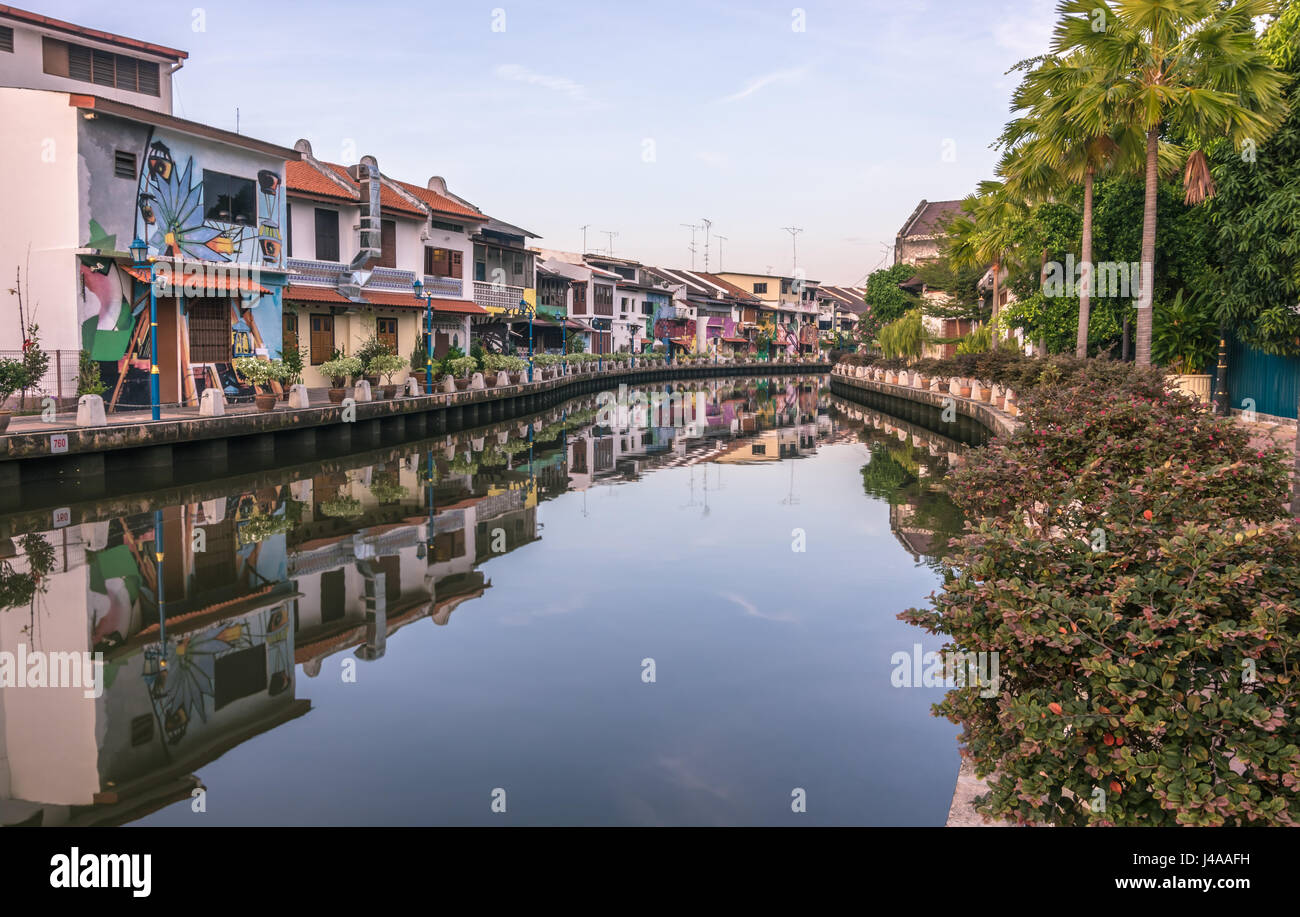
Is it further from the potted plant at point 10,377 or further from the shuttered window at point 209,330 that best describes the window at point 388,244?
the potted plant at point 10,377

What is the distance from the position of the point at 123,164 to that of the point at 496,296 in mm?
24906

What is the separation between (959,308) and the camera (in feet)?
184

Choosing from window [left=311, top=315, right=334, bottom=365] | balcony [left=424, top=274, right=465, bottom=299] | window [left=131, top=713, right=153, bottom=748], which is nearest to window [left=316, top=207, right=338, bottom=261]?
window [left=311, top=315, right=334, bottom=365]

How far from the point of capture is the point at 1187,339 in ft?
92.6

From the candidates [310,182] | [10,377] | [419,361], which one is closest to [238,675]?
[10,377]

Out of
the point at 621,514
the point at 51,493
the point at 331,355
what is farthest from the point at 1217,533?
the point at 331,355

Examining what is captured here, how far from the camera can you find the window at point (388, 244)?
129 ft

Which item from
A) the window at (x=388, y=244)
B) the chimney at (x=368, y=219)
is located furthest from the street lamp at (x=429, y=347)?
the chimney at (x=368, y=219)

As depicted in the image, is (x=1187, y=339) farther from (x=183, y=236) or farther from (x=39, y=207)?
(x=39, y=207)

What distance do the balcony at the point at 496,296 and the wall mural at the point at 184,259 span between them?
16812mm

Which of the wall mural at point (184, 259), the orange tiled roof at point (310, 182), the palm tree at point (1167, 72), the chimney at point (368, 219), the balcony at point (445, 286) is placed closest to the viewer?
the palm tree at point (1167, 72)

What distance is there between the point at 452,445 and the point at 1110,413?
22.1 metres

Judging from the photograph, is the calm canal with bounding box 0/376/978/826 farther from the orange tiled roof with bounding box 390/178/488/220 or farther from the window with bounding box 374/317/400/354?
the orange tiled roof with bounding box 390/178/488/220
